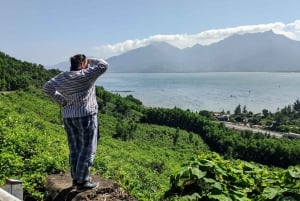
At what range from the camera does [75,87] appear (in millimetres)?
4234

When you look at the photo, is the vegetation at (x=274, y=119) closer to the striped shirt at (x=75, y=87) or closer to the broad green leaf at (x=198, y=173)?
the striped shirt at (x=75, y=87)

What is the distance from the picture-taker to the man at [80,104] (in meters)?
4.23

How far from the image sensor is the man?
423cm

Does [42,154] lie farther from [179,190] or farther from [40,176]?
[179,190]

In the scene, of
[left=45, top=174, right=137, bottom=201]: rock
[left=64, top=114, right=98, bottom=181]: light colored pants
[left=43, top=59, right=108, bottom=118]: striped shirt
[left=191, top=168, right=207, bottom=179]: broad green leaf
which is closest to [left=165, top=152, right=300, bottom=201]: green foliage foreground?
[left=191, top=168, right=207, bottom=179]: broad green leaf

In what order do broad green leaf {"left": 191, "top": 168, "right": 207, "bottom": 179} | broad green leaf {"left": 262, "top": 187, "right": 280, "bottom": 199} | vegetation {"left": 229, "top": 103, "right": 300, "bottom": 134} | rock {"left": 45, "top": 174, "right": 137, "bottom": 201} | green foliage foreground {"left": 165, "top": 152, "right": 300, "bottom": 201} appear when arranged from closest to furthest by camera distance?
broad green leaf {"left": 262, "top": 187, "right": 280, "bottom": 199}
green foliage foreground {"left": 165, "top": 152, "right": 300, "bottom": 201}
broad green leaf {"left": 191, "top": 168, "right": 207, "bottom": 179}
rock {"left": 45, "top": 174, "right": 137, "bottom": 201}
vegetation {"left": 229, "top": 103, "right": 300, "bottom": 134}

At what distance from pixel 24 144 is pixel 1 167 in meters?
1.22

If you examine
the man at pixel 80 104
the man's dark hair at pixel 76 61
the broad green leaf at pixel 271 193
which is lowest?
the broad green leaf at pixel 271 193

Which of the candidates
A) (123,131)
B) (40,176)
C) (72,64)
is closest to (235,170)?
(72,64)

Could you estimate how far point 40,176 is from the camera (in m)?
5.44

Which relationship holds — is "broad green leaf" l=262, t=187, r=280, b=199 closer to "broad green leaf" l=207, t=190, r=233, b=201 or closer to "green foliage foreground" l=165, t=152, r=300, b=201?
"green foliage foreground" l=165, t=152, r=300, b=201

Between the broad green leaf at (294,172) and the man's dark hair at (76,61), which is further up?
the man's dark hair at (76,61)

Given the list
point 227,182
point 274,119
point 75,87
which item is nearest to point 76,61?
point 75,87

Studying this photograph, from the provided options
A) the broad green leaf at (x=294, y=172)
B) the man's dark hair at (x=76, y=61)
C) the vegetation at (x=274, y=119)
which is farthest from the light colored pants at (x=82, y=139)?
the vegetation at (x=274, y=119)
